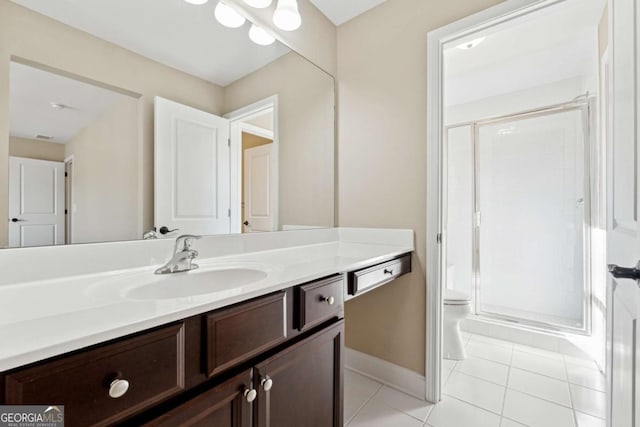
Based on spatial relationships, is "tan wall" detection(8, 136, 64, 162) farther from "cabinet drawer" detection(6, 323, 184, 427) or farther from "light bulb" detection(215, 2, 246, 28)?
"light bulb" detection(215, 2, 246, 28)

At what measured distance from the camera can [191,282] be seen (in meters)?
1.03

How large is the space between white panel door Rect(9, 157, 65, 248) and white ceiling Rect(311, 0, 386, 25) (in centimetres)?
173

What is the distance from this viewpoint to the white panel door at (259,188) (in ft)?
5.01

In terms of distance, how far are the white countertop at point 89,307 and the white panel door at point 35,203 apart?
0.14 meters

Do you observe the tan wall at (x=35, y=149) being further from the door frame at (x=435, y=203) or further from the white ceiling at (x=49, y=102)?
the door frame at (x=435, y=203)

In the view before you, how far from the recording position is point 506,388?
167 cm

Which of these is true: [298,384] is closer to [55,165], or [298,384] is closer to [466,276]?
[55,165]

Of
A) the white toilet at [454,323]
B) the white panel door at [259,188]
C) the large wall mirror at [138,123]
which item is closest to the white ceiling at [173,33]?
the large wall mirror at [138,123]

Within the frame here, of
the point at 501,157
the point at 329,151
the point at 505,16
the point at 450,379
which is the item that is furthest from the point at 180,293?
the point at 501,157

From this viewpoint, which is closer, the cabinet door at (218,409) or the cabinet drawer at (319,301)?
the cabinet door at (218,409)

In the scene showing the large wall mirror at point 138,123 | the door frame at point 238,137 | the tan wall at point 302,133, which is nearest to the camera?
the large wall mirror at point 138,123

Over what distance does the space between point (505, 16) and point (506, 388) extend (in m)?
2.02

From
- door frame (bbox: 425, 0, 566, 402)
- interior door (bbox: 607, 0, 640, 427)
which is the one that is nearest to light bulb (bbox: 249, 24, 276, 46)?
door frame (bbox: 425, 0, 566, 402)

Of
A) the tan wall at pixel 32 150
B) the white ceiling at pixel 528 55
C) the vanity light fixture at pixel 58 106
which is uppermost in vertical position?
the white ceiling at pixel 528 55
